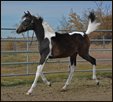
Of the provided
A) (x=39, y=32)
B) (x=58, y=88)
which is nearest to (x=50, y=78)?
(x=58, y=88)

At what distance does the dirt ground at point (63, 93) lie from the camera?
8.02m

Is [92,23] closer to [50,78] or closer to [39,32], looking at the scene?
[39,32]

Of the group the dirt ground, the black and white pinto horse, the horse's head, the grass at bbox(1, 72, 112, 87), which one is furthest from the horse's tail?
the grass at bbox(1, 72, 112, 87)

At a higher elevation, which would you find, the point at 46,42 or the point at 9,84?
the point at 46,42

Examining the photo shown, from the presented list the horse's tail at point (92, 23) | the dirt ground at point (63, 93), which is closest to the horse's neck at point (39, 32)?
the dirt ground at point (63, 93)

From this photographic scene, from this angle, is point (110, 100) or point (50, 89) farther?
point (50, 89)

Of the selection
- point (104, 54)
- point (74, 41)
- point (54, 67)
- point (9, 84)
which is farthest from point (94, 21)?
point (104, 54)

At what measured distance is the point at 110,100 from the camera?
25.1 ft

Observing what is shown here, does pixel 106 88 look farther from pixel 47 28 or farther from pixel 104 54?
pixel 104 54

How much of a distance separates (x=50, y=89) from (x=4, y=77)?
263 centimetres

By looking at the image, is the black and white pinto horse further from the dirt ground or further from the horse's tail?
the horse's tail

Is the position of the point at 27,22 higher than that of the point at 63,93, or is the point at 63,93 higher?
the point at 27,22

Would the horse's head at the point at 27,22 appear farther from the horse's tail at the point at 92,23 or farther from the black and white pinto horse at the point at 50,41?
the horse's tail at the point at 92,23

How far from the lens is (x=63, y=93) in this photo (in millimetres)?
8805
